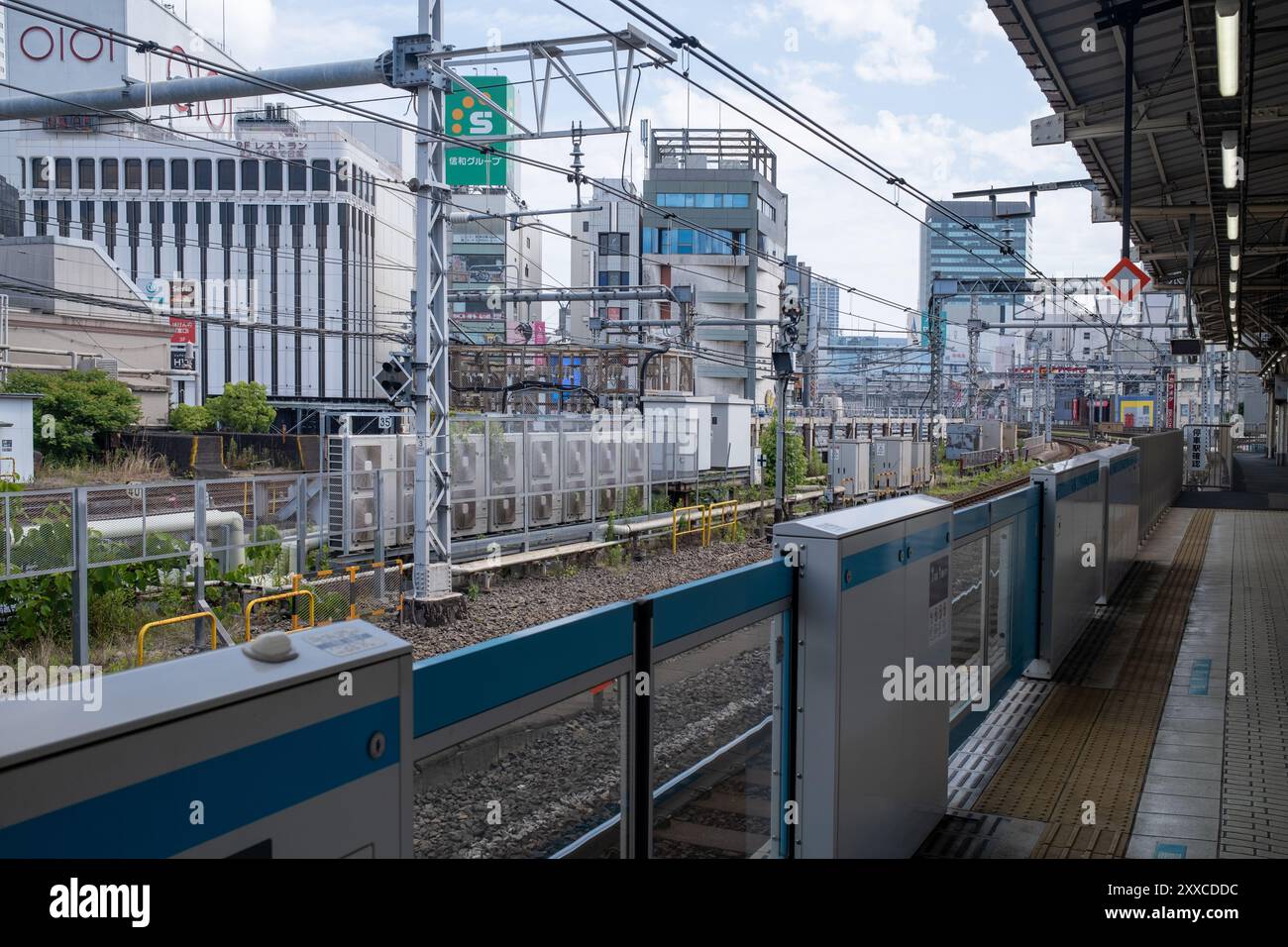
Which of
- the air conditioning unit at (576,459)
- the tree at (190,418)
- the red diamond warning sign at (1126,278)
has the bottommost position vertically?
the air conditioning unit at (576,459)

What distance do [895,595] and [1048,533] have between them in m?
4.79

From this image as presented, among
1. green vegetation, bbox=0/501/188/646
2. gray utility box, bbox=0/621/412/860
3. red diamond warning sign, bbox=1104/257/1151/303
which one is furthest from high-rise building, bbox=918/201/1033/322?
gray utility box, bbox=0/621/412/860

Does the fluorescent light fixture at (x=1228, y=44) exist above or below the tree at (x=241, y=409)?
above

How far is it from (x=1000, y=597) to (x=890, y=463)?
2461 centimetres

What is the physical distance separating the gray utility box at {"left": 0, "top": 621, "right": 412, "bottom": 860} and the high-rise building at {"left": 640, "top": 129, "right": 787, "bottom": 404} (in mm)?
63536

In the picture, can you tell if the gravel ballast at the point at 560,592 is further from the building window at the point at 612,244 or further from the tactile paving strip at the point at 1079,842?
the building window at the point at 612,244

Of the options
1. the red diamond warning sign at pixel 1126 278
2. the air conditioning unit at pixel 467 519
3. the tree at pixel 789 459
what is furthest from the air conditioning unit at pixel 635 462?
the red diamond warning sign at pixel 1126 278

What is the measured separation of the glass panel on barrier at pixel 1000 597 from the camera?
7807mm

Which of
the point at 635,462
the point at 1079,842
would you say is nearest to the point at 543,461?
the point at 635,462

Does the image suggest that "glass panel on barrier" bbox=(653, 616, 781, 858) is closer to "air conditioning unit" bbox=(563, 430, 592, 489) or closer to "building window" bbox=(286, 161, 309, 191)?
"air conditioning unit" bbox=(563, 430, 592, 489)

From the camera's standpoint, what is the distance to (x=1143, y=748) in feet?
23.7

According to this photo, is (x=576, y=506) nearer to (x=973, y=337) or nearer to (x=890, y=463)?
(x=890, y=463)

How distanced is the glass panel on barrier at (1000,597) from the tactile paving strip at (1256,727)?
1.54 meters
